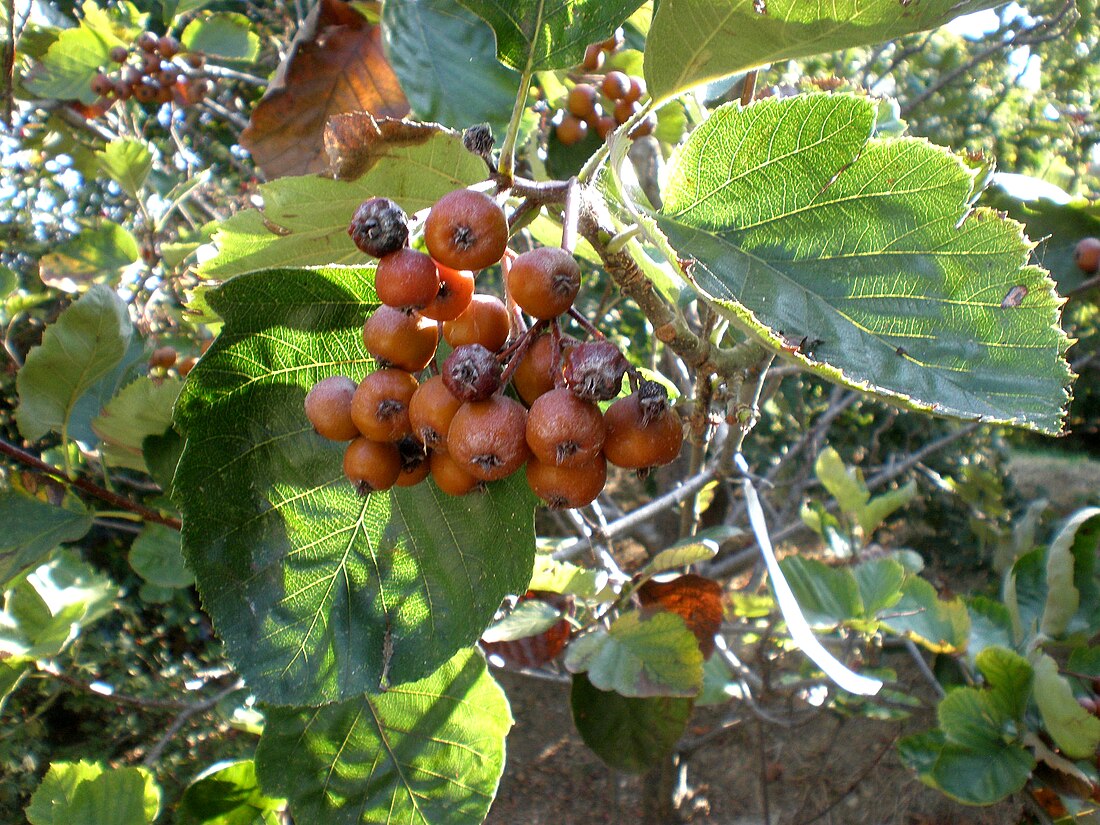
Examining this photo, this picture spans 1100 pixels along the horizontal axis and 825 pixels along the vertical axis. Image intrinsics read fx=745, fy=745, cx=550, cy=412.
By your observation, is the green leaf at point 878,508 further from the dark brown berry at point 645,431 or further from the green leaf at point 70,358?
the green leaf at point 70,358

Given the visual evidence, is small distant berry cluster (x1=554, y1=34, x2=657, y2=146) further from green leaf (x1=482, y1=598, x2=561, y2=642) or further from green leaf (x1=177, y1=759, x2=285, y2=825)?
green leaf (x1=177, y1=759, x2=285, y2=825)

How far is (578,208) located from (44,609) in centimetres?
175

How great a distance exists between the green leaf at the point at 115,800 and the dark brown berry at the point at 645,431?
1540mm

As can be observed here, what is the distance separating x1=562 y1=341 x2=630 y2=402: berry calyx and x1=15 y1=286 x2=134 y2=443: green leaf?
4.23ft

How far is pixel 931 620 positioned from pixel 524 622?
1.39 metres

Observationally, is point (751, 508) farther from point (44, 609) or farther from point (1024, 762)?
point (44, 609)

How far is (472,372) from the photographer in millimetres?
753

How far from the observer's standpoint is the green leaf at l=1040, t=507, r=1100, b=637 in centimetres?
232

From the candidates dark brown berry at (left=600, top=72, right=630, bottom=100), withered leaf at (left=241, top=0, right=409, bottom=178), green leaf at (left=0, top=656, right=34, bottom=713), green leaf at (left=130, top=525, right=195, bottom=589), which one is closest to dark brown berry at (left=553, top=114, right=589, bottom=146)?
dark brown berry at (left=600, top=72, right=630, bottom=100)

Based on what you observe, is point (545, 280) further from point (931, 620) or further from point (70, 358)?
point (931, 620)

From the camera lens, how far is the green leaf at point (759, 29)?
2.40 ft

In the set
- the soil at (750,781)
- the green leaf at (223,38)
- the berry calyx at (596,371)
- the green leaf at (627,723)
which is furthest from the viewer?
the soil at (750,781)

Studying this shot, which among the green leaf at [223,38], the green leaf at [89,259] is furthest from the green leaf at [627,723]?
the green leaf at [223,38]

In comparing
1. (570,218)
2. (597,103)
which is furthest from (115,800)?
(597,103)
